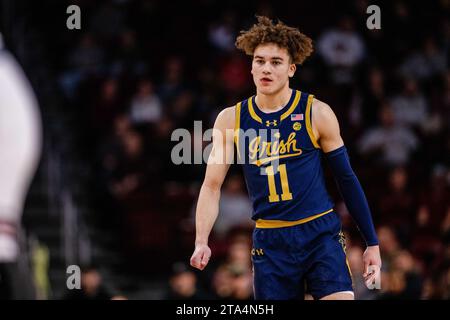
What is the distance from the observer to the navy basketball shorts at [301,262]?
222 inches

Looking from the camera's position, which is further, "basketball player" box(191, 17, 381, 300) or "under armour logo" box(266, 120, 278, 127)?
"under armour logo" box(266, 120, 278, 127)

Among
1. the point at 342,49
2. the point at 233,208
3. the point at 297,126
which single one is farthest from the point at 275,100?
the point at 342,49

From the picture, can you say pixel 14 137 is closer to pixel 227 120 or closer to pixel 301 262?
pixel 301 262

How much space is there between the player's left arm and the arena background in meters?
4.24

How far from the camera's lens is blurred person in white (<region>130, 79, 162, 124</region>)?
14.0 metres

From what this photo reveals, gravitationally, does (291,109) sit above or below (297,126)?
above

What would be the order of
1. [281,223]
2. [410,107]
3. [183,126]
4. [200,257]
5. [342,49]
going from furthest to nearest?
[342,49], [410,107], [183,126], [281,223], [200,257]

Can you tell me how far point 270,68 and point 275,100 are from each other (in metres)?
0.22

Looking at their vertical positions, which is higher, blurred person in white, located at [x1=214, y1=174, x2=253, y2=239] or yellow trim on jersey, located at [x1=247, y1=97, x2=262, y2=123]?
yellow trim on jersey, located at [x1=247, y1=97, x2=262, y2=123]

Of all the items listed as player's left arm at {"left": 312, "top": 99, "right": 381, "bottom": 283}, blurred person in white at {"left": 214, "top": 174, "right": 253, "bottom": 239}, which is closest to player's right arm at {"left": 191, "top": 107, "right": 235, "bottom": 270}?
player's left arm at {"left": 312, "top": 99, "right": 381, "bottom": 283}

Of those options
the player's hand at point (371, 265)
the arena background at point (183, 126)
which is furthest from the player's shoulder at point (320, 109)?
the arena background at point (183, 126)

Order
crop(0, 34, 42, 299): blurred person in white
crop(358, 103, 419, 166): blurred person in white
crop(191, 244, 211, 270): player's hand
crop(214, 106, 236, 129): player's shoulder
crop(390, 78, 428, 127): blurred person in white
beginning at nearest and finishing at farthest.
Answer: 1. crop(0, 34, 42, 299): blurred person in white
2. crop(191, 244, 211, 270): player's hand
3. crop(214, 106, 236, 129): player's shoulder
4. crop(358, 103, 419, 166): blurred person in white
5. crop(390, 78, 428, 127): blurred person in white

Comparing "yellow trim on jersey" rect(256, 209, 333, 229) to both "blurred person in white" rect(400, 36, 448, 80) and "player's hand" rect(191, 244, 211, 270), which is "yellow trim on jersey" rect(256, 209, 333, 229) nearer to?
"player's hand" rect(191, 244, 211, 270)

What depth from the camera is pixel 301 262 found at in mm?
5680
